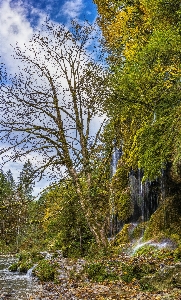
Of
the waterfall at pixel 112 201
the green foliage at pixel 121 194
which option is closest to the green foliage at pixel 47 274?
the waterfall at pixel 112 201

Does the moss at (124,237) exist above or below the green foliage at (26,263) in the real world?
above

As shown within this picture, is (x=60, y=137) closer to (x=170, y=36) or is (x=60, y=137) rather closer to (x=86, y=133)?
(x=86, y=133)

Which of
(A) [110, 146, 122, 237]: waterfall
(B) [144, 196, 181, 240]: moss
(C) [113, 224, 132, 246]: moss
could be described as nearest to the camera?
(B) [144, 196, 181, 240]: moss

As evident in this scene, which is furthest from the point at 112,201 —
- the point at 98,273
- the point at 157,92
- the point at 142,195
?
the point at 157,92

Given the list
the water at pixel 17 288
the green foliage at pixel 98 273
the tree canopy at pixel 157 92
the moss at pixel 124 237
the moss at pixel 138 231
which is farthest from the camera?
the moss at pixel 124 237

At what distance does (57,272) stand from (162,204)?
15.6ft

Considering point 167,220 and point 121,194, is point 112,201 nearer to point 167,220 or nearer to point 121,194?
point 121,194

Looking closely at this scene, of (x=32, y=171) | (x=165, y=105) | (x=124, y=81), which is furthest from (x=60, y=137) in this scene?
(x=165, y=105)

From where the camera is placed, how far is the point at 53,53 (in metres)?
14.6

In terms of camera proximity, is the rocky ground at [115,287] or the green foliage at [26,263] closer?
the rocky ground at [115,287]

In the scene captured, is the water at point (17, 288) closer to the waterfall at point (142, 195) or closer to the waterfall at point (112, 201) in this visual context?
the waterfall at point (142, 195)

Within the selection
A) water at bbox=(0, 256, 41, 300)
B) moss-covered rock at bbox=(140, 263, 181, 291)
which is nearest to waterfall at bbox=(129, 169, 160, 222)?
water at bbox=(0, 256, 41, 300)

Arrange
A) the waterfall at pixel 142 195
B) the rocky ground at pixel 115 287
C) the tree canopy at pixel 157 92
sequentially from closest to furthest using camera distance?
the rocky ground at pixel 115 287 < the tree canopy at pixel 157 92 < the waterfall at pixel 142 195

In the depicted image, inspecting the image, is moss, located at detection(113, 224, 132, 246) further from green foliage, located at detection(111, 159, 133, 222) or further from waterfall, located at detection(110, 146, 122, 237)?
waterfall, located at detection(110, 146, 122, 237)
